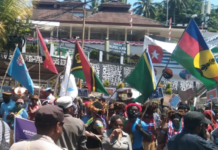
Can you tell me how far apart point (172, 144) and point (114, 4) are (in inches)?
1687

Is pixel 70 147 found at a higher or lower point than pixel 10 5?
lower

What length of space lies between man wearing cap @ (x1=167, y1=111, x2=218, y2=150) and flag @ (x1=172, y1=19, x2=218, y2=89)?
3462 millimetres

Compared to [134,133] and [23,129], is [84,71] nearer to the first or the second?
[134,133]

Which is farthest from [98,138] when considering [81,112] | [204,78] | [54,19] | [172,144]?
[54,19]

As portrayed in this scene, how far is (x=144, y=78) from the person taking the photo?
29.9ft

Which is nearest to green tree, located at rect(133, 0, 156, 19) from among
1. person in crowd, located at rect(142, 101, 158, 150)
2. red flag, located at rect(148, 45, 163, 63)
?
red flag, located at rect(148, 45, 163, 63)

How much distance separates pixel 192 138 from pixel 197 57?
162 inches

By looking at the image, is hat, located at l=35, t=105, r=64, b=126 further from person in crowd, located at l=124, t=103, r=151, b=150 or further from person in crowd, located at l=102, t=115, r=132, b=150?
person in crowd, located at l=124, t=103, r=151, b=150

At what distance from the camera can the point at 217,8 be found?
241 feet

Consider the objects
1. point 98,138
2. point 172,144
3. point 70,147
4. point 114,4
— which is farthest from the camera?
point 114,4

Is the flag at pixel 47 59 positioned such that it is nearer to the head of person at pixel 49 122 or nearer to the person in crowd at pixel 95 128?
the person in crowd at pixel 95 128

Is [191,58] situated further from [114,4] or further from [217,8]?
[217,8]

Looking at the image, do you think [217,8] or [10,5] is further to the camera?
[217,8]

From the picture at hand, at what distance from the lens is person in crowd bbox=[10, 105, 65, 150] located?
3119 mm
